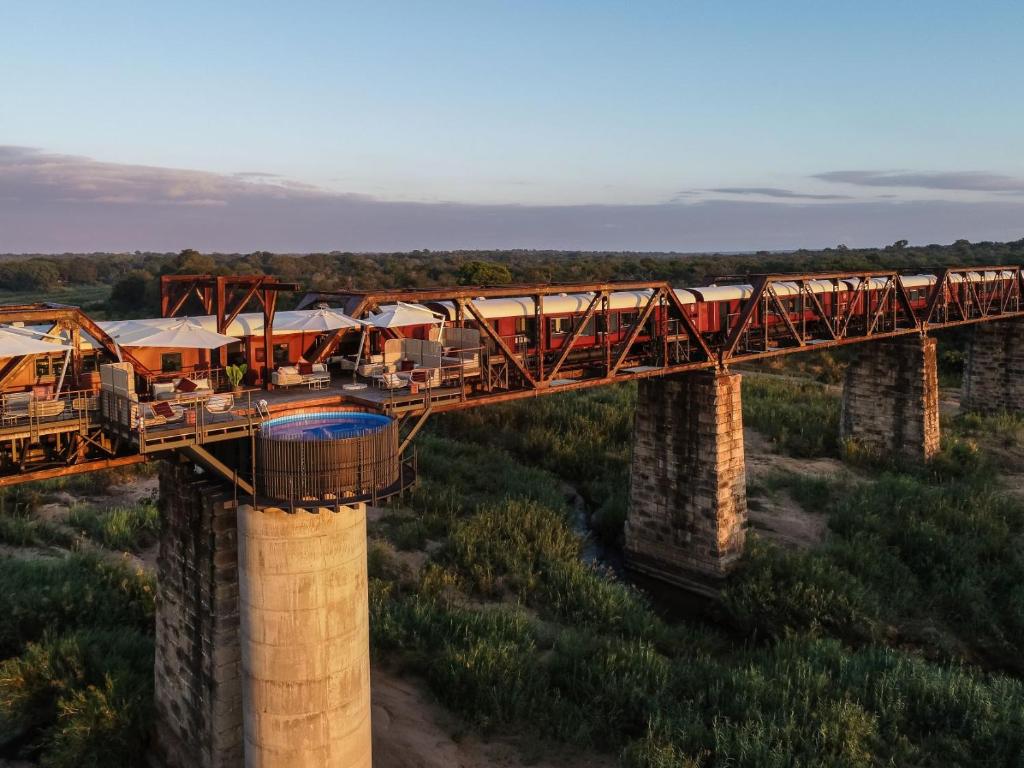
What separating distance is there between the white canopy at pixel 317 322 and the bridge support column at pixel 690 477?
12046mm

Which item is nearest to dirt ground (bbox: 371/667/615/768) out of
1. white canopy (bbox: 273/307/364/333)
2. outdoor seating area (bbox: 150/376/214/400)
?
outdoor seating area (bbox: 150/376/214/400)

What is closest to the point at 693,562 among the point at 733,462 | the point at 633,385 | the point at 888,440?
the point at 733,462

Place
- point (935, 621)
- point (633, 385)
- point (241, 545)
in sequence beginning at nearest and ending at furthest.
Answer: point (241, 545)
point (935, 621)
point (633, 385)

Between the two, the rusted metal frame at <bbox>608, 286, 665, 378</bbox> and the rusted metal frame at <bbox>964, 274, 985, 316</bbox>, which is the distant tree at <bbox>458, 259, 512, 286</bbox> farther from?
the rusted metal frame at <bbox>608, 286, 665, 378</bbox>

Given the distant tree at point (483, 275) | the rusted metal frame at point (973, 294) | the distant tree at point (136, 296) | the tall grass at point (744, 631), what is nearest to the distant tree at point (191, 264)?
the distant tree at point (136, 296)

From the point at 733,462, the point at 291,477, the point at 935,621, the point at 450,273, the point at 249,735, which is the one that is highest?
the point at 450,273

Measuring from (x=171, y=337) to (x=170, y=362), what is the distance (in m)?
1.92

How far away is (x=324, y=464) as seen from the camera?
11633 millimetres

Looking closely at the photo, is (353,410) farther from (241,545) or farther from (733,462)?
(733,462)

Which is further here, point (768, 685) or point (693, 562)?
point (693, 562)

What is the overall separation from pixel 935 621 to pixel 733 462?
7.12 m

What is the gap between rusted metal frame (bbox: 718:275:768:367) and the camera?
2473cm

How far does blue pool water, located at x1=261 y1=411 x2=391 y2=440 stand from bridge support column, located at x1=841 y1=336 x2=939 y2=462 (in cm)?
2844

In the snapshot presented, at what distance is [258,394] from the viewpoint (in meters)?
15.6
